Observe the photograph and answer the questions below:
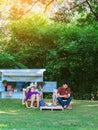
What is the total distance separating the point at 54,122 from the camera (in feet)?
36.6

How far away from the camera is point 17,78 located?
23.4m

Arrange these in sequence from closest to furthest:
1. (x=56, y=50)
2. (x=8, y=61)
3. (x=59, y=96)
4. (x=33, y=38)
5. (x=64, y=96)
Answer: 1. (x=59, y=96)
2. (x=64, y=96)
3. (x=8, y=61)
4. (x=56, y=50)
5. (x=33, y=38)

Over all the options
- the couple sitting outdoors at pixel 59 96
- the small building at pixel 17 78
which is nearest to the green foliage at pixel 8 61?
the small building at pixel 17 78

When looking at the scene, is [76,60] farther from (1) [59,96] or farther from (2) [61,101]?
(2) [61,101]

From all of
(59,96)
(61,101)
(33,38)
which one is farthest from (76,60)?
(61,101)

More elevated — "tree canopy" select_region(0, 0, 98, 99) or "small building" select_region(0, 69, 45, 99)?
"tree canopy" select_region(0, 0, 98, 99)

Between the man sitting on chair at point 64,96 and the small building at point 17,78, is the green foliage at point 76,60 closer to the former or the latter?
the small building at point 17,78

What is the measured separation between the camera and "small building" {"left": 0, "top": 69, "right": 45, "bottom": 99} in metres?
22.8

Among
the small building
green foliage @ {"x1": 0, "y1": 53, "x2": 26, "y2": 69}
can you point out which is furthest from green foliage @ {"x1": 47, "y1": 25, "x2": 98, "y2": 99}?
the small building

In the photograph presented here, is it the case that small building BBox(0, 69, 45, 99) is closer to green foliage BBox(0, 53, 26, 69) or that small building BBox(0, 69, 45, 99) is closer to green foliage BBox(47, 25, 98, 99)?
green foliage BBox(0, 53, 26, 69)

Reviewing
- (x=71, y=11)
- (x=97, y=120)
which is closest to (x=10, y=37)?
(x=71, y=11)

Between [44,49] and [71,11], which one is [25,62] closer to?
[44,49]

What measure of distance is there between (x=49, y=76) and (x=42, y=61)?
1.32 metres

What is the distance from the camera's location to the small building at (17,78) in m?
22.8
